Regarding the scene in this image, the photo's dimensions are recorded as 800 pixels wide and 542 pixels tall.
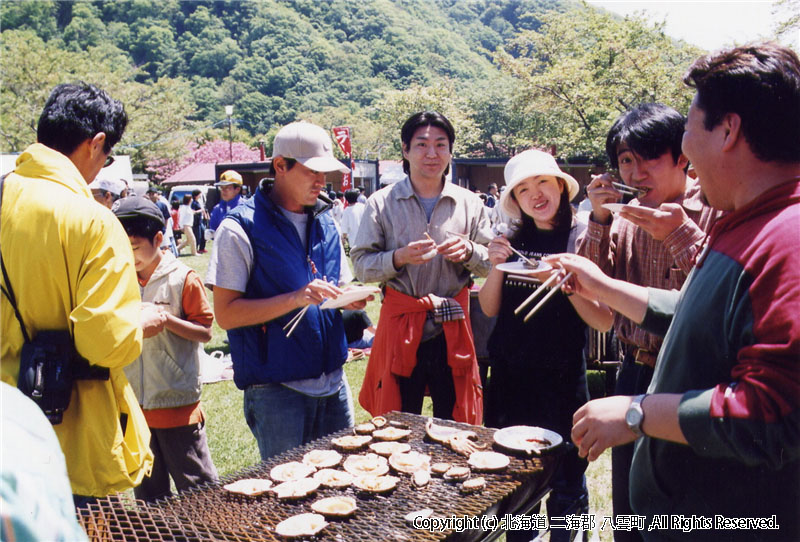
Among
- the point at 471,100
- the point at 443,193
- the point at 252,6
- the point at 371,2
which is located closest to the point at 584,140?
the point at 443,193

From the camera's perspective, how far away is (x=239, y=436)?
515 cm

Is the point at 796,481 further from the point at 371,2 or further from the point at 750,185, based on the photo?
the point at 371,2

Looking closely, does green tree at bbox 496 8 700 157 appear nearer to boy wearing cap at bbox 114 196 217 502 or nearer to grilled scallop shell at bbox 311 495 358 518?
boy wearing cap at bbox 114 196 217 502

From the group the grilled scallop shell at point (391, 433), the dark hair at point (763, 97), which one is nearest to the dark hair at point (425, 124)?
the grilled scallop shell at point (391, 433)

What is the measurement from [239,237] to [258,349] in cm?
55

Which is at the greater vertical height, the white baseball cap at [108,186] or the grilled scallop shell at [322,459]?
the white baseball cap at [108,186]

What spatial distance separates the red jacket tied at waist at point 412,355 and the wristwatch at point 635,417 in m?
1.70

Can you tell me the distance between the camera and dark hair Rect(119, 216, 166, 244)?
118 inches

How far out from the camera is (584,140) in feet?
79.4

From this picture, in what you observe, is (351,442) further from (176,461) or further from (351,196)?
(351,196)

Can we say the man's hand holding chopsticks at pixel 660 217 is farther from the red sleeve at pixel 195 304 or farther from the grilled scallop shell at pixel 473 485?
the red sleeve at pixel 195 304

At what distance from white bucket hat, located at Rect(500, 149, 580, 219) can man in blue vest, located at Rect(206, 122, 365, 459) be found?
3.25 ft

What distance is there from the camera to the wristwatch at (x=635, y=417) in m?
1.47

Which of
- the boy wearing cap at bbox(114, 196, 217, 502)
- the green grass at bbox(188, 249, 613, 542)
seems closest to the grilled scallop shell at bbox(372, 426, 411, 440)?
the boy wearing cap at bbox(114, 196, 217, 502)
